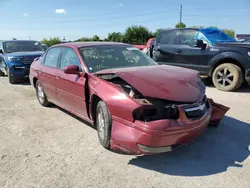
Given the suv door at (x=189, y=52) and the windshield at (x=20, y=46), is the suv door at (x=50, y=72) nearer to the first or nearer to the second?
the suv door at (x=189, y=52)

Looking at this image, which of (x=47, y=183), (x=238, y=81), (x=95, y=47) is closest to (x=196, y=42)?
(x=238, y=81)

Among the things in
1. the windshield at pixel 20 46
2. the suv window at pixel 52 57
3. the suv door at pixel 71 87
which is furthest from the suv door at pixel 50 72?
the windshield at pixel 20 46

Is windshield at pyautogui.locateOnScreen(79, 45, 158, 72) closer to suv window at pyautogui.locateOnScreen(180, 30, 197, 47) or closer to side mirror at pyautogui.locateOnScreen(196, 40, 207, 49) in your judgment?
side mirror at pyautogui.locateOnScreen(196, 40, 207, 49)

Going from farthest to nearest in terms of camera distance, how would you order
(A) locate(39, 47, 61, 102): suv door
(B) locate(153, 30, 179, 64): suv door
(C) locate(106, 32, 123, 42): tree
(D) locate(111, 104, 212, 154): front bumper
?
(C) locate(106, 32, 123, 42): tree → (B) locate(153, 30, 179, 64): suv door → (A) locate(39, 47, 61, 102): suv door → (D) locate(111, 104, 212, 154): front bumper

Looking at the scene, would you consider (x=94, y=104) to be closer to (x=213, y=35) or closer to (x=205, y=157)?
(x=205, y=157)

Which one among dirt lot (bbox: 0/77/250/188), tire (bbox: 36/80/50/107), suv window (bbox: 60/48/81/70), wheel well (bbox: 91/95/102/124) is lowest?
dirt lot (bbox: 0/77/250/188)

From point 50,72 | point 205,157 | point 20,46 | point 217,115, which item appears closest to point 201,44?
point 217,115

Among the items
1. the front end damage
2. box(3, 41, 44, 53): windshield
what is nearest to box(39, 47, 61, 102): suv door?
the front end damage

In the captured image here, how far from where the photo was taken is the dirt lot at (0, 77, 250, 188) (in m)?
2.71

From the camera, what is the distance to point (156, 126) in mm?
2684

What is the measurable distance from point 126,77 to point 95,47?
144cm

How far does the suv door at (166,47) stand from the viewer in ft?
25.8

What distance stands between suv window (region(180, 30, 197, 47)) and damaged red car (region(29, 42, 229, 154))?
12.3ft

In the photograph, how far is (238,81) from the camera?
642 cm
